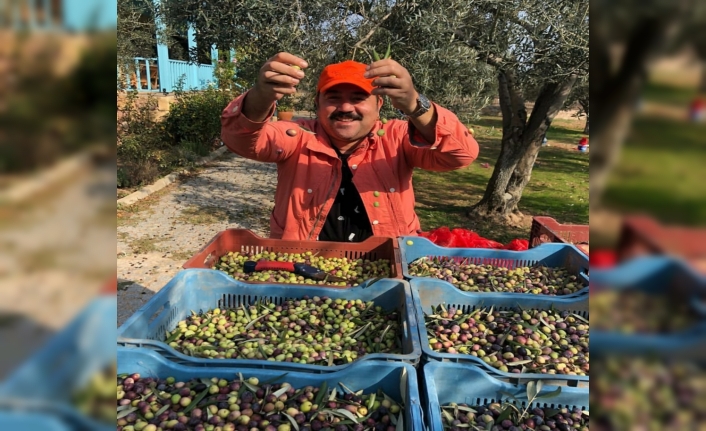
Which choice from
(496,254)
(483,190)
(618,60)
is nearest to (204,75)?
(483,190)

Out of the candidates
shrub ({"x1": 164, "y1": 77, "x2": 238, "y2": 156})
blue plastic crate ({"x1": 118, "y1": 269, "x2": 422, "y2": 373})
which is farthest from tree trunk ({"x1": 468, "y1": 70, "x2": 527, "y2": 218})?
shrub ({"x1": 164, "y1": 77, "x2": 238, "y2": 156})

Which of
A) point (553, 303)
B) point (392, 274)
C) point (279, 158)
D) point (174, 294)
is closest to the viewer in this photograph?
point (174, 294)

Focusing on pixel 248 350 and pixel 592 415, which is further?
pixel 248 350

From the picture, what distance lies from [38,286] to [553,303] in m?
2.43

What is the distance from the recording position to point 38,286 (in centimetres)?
27

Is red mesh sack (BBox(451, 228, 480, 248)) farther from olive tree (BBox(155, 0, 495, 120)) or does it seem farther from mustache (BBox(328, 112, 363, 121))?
olive tree (BBox(155, 0, 495, 120))

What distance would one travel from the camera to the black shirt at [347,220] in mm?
3168

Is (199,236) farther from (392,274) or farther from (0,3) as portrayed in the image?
(0,3)

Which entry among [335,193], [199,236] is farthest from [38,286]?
[199,236]

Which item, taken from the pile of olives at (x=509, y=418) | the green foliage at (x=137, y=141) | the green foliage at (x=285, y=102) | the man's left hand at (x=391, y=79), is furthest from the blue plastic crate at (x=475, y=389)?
the green foliage at (x=137, y=141)

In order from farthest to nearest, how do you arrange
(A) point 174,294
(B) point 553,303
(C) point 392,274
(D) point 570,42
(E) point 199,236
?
(E) point 199,236
(D) point 570,42
(C) point 392,274
(B) point 553,303
(A) point 174,294

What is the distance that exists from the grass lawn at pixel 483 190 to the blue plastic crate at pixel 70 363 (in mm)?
6907

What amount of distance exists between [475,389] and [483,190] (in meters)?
8.45

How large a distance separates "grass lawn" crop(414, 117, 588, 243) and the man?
13.5ft
